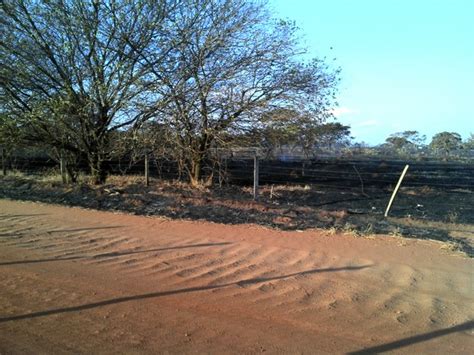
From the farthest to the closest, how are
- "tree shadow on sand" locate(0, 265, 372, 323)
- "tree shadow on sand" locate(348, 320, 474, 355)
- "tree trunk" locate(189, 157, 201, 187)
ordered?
1. "tree trunk" locate(189, 157, 201, 187)
2. "tree shadow on sand" locate(0, 265, 372, 323)
3. "tree shadow on sand" locate(348, 320, 474, 355)

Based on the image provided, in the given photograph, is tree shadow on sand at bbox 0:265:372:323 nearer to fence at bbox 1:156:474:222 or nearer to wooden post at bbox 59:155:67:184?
fence at bbox 1:156:474:222

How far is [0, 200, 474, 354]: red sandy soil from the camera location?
439 cm

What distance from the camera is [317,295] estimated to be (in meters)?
5.61

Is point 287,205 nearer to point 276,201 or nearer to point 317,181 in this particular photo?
point 276,201

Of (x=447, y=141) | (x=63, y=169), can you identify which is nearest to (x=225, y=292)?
(x=63, y=169)

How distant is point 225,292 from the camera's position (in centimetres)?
560

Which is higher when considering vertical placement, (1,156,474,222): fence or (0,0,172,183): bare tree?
(0,0,172,183): bare tree

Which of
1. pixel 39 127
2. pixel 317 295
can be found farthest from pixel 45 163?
pixel 317 295

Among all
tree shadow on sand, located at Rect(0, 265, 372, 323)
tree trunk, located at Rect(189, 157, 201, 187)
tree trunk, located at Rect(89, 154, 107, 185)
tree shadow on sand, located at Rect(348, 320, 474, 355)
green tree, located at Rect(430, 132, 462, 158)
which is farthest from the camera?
green tree, located at Rect(430, 132, 462, 158)

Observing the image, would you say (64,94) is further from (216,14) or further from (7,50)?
(216,14)

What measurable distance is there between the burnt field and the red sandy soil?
6.18 ft

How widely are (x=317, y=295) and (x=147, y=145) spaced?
395 inches

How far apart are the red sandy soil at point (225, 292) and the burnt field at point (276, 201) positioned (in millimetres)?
1882

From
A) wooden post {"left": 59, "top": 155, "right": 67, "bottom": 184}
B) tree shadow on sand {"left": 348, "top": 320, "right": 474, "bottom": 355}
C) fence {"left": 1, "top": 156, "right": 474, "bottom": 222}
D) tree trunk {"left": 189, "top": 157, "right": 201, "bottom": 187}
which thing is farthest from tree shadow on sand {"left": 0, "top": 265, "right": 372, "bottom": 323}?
wooden post {"left": 59, "top": 155, "right": 67, "bottom": 184}
